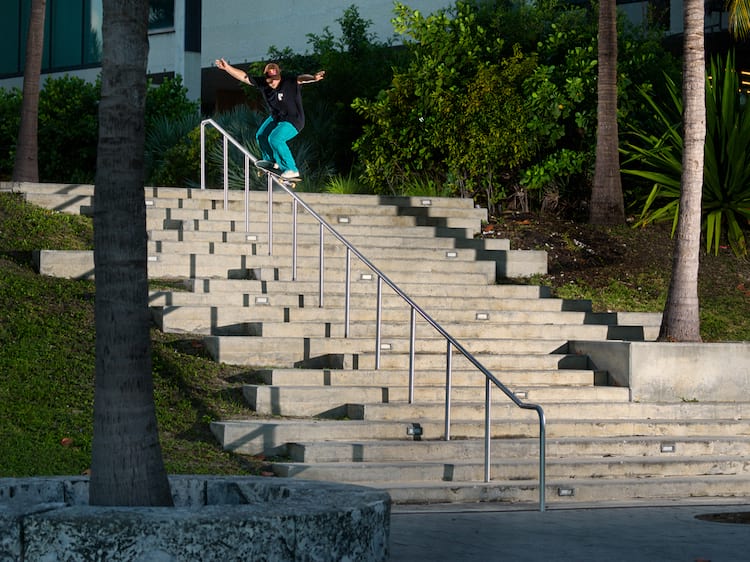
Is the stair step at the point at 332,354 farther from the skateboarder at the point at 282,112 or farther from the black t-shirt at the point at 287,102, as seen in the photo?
the black t-shirt at the point at 287,102

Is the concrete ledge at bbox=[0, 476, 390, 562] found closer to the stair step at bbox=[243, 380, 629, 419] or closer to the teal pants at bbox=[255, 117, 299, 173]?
the stair step at bbox=[243, 380, 629, 419]

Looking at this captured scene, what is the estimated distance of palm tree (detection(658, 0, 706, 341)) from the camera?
13664 mm

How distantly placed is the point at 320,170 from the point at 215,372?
8226mm

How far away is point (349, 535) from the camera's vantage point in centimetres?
587

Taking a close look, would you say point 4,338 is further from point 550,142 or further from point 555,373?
point 550,142

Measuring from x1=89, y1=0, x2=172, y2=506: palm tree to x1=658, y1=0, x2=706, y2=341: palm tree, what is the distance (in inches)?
339

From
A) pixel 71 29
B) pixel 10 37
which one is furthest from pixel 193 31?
pixel 10 37

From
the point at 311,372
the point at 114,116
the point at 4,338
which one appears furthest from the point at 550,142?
the point at 114,116

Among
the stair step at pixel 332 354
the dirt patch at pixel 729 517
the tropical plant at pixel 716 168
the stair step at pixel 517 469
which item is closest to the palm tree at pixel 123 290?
the stair step at pixel 517 469

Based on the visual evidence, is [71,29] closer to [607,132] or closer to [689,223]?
[607,132]

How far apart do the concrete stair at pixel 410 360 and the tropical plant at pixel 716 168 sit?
2.57 metres

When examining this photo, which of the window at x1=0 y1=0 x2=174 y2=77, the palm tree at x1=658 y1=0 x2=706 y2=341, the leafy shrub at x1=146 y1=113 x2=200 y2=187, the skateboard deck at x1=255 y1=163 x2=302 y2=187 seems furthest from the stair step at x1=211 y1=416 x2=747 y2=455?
the window at x1=0 y1=0 x2=174 y2=77

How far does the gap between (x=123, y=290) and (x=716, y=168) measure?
12.9 metres

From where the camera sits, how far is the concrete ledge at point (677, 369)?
12766 millimetres
